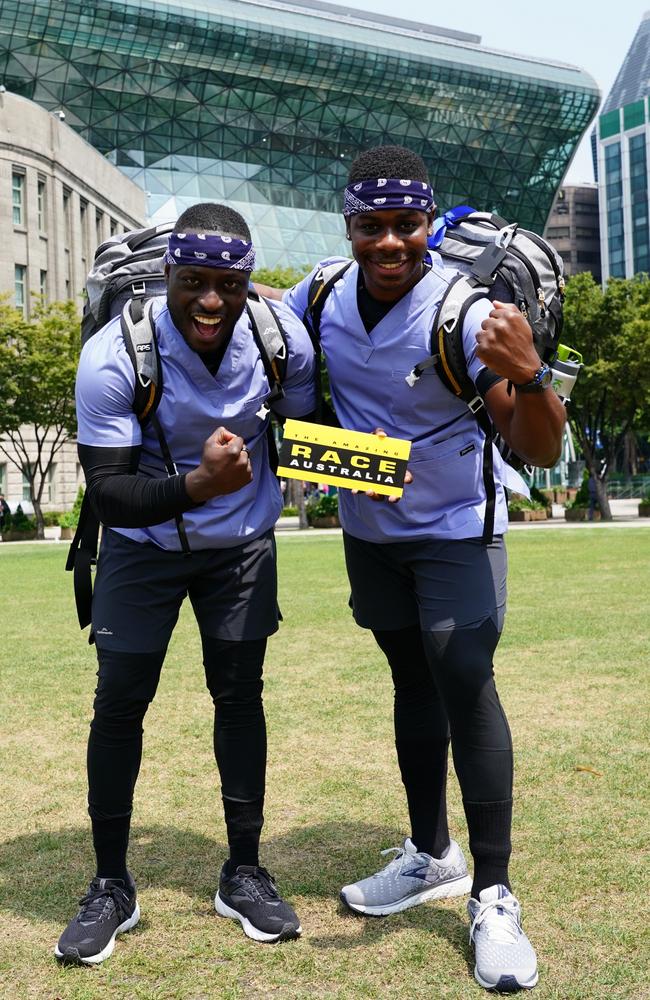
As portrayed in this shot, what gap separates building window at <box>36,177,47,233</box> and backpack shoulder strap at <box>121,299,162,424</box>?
47.9m

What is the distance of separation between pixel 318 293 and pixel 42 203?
48614 millimetres

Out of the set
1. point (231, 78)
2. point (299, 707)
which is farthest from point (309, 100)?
point (299, 707)

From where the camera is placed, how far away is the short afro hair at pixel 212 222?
137 inches

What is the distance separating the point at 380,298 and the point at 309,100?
7793 centimetres

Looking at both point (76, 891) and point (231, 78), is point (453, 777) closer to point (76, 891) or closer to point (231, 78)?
point (76, 891)

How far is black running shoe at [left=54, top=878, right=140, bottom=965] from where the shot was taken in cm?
339

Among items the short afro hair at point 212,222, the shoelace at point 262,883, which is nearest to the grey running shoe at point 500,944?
the shoelace at point 262,883

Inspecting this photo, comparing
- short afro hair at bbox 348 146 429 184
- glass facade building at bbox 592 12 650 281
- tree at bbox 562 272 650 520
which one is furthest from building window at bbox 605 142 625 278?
short afro hair at bbox 348 146 429 184

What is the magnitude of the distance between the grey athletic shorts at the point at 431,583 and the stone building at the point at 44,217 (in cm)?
4297

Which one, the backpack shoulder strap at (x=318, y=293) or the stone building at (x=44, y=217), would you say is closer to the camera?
the backpack shoulder strap at (x=318, y=293)

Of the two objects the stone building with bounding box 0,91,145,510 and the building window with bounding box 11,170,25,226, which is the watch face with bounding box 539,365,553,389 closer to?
the stone building with bounding box 0,91,145,510

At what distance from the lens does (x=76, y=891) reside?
4.02m

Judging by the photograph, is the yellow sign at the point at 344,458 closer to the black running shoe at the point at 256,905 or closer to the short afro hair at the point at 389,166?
the short afro hair at the point at 389,166

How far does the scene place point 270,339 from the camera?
360 centimetres
